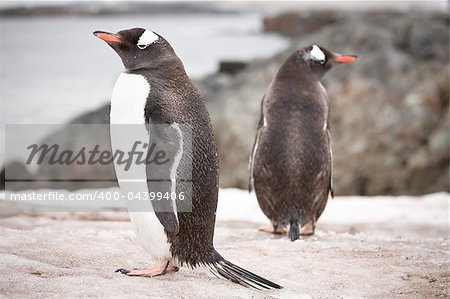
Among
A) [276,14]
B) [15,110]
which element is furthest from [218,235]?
[276,14]

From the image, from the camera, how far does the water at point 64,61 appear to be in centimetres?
611

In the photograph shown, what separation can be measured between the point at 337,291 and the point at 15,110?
167 inches

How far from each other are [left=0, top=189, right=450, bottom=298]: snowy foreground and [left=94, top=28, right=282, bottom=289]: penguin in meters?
0.07

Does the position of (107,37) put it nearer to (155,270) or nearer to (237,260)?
(155,270)

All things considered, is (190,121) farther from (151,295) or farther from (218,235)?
(218,235)

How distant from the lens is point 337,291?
2352 millimetres

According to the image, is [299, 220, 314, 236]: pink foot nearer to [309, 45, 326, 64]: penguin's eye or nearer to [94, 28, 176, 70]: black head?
[309, 45, 326, 64]: penguin's eye

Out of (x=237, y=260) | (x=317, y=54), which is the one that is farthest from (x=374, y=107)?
(x=237, y=260)

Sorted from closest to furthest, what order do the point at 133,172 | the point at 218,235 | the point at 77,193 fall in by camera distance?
the point at 133,172 < the point at 218,235 < the point at 77,193

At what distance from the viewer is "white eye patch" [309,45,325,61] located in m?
3.75

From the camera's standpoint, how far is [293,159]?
3.45 metres

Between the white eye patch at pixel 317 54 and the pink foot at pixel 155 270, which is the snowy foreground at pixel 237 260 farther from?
the white eye patch at pixel 317 54

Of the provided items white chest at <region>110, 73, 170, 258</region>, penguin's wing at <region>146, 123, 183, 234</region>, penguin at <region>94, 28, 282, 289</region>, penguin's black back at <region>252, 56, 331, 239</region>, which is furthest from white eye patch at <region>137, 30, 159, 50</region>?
penguin's black back at <region>252, 56, 331, 239</region>

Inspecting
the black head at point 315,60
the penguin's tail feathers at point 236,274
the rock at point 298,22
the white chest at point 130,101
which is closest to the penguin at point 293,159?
the black head at point 315,60
